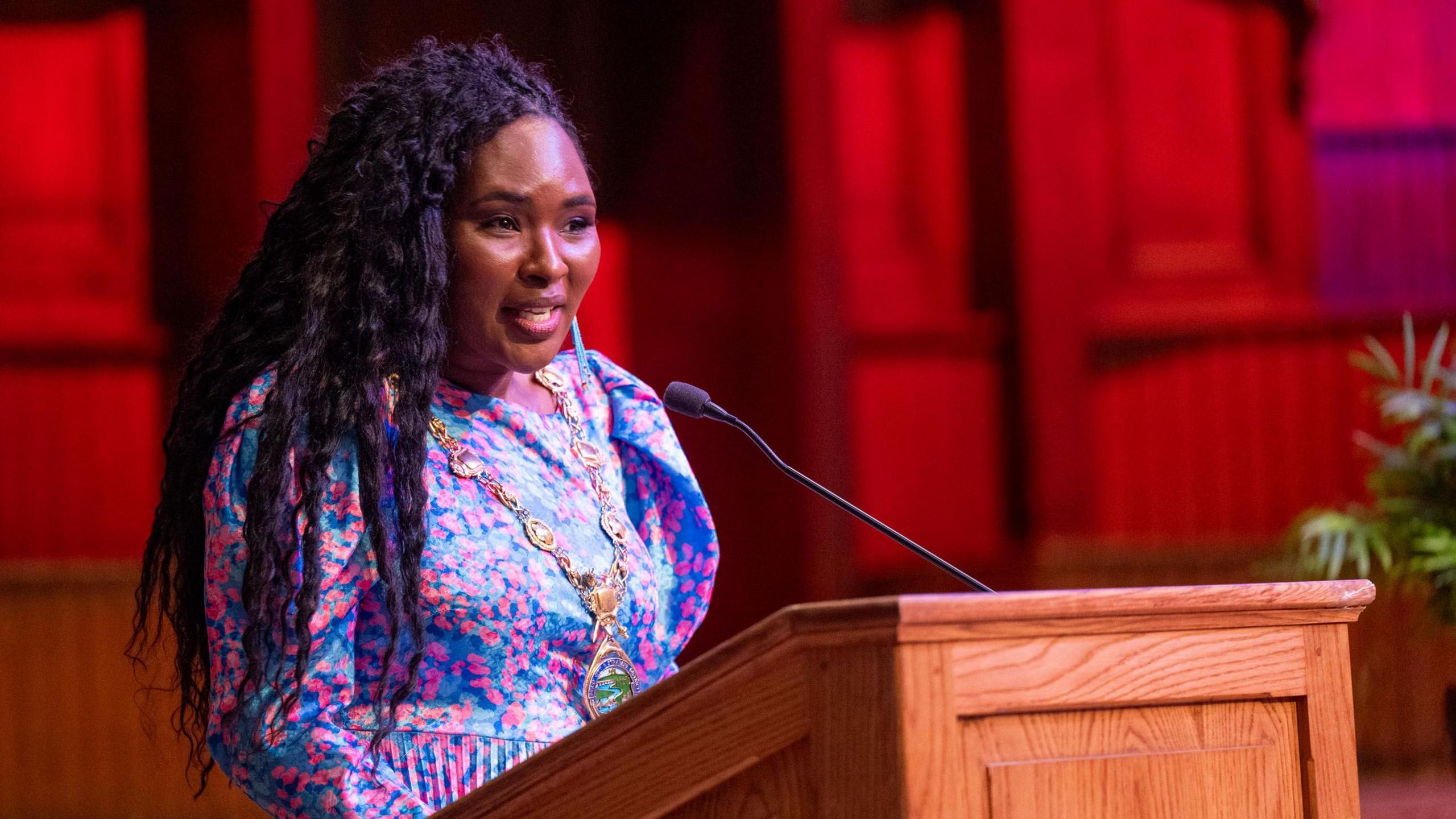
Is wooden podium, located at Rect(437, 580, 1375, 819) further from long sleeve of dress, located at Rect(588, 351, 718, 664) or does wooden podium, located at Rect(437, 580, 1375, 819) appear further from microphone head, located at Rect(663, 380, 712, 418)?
long sleeve of dress, located at Rect(588, 351, 718, 664)

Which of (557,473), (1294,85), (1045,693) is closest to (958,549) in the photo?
(1294,85)

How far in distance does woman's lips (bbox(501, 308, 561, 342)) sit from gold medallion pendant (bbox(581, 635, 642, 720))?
0.34 metres

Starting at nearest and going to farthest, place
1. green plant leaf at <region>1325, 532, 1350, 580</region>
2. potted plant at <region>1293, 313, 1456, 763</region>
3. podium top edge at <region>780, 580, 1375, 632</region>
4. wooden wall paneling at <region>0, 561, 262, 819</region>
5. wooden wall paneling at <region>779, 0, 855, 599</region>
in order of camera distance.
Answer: podium top edge at <region>780, 580, 1375, 632</region> < potted plant at <region>1293, 313, 1456, 763</region> < green plant leaf at <region>1325, 532, 1350, 580</region> < wooden wall paneling at <region>0, 561, 262, 819</region> < wooden wall paneling at <region>779, 0, 855, 599</region>

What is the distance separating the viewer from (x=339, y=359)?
1.63 metres

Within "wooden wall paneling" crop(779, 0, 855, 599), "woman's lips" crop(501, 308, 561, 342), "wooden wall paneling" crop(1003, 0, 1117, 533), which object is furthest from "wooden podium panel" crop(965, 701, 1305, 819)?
"wooden wall paneling" crop(1003, 0, 1117, 533)

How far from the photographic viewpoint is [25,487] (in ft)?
12.3

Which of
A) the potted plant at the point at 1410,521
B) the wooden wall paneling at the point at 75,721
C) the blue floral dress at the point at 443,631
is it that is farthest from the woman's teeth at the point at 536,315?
the wooden wall paneling at the point at 75,721

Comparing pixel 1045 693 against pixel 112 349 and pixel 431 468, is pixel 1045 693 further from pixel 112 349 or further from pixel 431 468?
pixel 112 349

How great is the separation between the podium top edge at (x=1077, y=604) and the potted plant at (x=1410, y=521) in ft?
6.44

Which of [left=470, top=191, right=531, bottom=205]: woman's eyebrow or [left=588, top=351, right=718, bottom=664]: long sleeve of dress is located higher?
[left=470, top=191, right=531, bottom=205]: woman's eyebrow

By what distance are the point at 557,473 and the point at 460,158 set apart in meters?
0.37

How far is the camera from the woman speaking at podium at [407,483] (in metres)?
1.50

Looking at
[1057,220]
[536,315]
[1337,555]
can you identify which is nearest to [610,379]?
[536,315]

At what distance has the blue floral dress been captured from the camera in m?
1.48
